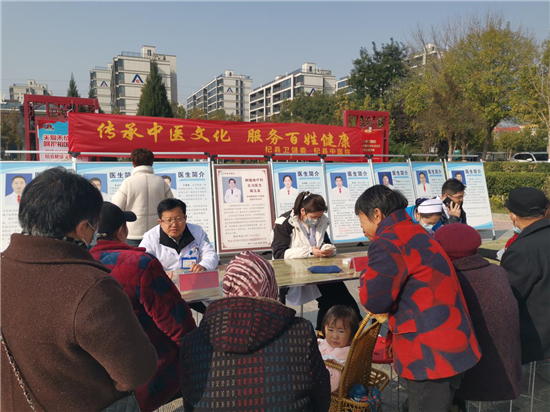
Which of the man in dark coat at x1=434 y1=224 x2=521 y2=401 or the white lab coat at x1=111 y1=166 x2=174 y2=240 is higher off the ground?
the white lab coat at x1=111 y1=166 x2=174 y2=240

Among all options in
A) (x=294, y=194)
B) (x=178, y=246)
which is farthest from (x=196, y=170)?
(x=178, y=246)

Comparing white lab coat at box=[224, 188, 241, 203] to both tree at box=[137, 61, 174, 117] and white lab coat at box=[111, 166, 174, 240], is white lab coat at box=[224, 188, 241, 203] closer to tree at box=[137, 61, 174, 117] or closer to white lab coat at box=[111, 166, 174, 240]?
white lab coat at box=[111, 166, 174, 240]

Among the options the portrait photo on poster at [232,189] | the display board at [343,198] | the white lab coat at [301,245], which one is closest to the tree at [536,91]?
the display board at [343,198]

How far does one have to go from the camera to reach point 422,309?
6.17ft

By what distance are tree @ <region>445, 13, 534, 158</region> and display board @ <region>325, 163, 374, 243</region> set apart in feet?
47.2

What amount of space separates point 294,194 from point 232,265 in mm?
5098

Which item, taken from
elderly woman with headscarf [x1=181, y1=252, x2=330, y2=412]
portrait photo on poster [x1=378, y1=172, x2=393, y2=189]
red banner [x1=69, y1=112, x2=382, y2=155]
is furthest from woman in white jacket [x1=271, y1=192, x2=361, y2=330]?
red banner [x1=69, y1=112, x2=382, y2=155]

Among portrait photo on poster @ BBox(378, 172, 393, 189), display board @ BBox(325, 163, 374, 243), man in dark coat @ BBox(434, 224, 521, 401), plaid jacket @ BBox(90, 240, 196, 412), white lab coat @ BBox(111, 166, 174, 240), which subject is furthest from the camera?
portrait photo on poster @ BBox(378, 172, 393, 189)

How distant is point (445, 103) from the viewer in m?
20.3

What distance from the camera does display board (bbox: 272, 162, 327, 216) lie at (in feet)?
21.6

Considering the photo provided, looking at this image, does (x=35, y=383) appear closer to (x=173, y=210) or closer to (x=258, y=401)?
(x=258, y=401)

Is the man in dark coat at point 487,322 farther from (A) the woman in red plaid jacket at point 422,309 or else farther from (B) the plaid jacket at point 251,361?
(B) the plaid jacket at point 251,361

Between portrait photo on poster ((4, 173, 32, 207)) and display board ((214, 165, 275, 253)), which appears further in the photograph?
display board ((214, 165, 275, 253))

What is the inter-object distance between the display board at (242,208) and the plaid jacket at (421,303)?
14.6 feet
